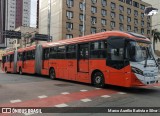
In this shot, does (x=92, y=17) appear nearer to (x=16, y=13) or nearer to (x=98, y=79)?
(x=16, y=13)

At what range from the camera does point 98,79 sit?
1361 centimetres

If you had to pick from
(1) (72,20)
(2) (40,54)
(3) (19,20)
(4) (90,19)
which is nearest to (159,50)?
(4) (90,19)

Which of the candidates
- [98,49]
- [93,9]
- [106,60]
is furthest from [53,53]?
[93,9]

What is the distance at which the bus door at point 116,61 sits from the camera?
38.9 feet

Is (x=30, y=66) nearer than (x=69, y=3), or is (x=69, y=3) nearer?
(x=30, y=66)

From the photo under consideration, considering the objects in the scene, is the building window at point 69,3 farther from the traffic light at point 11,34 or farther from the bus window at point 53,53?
the bus window at point 53,53

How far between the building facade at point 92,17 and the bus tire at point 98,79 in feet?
126

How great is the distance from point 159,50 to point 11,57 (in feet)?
211

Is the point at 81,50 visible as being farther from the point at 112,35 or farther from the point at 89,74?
the point at 112,35

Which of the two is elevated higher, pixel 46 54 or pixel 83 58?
pixel 46 54

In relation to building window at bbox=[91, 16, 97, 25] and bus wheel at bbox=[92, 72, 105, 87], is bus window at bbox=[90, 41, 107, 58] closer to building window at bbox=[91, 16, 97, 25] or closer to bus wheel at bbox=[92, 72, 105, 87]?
bus wheel at bbox=[92, 72, 105, 87]

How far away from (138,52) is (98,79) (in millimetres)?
2919

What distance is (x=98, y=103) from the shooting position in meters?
9.00

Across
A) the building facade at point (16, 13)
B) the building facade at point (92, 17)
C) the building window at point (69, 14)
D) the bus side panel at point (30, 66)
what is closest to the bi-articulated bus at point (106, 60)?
the bus side panel at point (30, 66)
